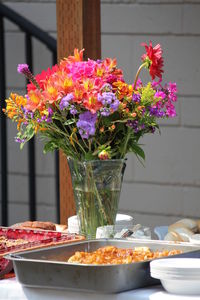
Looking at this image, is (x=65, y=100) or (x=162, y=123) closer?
(x=65, y=100)

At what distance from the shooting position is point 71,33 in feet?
10.6

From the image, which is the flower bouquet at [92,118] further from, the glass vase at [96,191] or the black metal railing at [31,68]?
the black metal railing at [31,68]

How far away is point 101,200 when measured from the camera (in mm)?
2332

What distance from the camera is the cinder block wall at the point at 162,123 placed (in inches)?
163

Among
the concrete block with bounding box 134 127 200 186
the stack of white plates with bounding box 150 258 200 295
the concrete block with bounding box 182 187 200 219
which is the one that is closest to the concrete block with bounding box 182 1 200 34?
the concrete block with bounding box 134 127 200 186

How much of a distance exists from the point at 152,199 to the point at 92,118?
77.9 inches

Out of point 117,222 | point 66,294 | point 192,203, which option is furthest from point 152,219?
point 66,294

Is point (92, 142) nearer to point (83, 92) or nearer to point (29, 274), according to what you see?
point (83, 92)

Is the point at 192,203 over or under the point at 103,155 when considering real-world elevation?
under

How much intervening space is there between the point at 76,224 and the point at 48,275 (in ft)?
2.14

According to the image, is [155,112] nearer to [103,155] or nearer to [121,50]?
[103,155]

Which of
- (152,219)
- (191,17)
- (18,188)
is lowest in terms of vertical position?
(152,219)

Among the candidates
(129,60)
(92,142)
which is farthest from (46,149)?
(129,60)

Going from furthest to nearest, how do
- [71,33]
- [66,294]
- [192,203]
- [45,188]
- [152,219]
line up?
[45,188] → [152,219] → [192,203] → [71,33] → [66,294]
